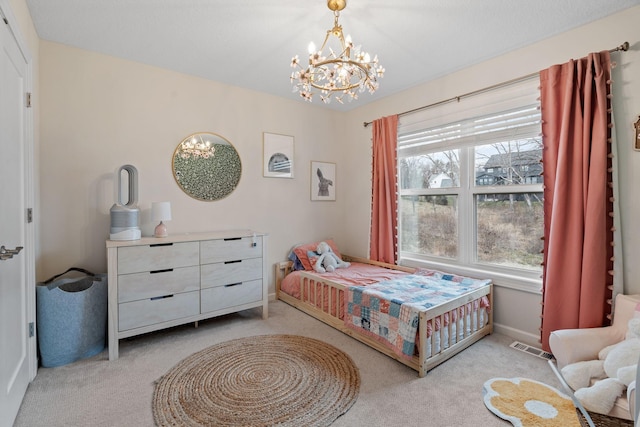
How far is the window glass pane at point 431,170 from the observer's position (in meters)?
3.09

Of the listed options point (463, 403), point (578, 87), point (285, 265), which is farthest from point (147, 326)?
point (578, 87)

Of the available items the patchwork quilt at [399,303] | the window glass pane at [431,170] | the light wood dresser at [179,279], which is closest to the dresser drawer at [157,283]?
the light wood dresser at [179,279]

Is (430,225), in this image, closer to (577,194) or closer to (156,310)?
(577,194)

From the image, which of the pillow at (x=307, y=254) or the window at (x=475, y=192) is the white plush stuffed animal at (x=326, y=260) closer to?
the pillow at (x=307, y=254)

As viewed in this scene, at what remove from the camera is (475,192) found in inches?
114

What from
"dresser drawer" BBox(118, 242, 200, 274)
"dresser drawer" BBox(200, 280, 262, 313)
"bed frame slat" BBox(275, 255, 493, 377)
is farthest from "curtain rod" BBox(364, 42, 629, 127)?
"dresser drawer" BBox(118, 242, 200, 274)

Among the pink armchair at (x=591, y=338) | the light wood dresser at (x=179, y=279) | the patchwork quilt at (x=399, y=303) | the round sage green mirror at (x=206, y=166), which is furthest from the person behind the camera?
the round sage green mirror at (x=206, y=166)

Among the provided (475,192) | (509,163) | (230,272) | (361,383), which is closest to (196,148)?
(230,272)

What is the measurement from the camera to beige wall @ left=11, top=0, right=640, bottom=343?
2.07m

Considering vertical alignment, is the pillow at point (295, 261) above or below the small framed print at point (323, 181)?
below

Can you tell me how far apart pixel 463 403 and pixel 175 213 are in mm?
2778

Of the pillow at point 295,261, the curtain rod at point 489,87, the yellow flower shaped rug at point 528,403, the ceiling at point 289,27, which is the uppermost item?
the ceiling at point 289,27

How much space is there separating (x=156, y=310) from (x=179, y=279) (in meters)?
0.28

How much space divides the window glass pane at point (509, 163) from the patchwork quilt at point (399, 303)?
928mm
